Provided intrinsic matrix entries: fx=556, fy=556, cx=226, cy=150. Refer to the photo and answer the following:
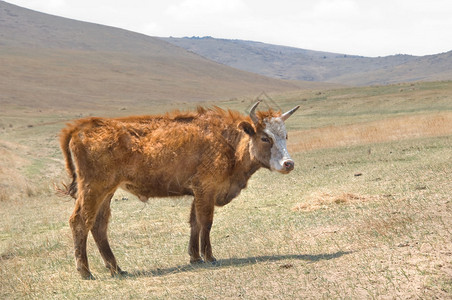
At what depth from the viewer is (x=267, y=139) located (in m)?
9.19

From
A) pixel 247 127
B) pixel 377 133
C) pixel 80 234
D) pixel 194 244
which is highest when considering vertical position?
pixel 247 127

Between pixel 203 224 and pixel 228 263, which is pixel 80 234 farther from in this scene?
pixel 228 263

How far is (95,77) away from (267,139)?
124 m

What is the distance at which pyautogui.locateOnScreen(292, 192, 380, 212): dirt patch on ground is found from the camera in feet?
39.3

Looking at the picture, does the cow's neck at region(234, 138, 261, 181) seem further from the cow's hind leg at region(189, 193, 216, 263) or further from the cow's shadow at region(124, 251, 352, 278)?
the cow's shadow at region(124, 251, 352, 278)

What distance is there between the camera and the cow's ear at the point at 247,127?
9.12m

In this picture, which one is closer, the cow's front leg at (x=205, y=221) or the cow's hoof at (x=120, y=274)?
the cow's hoof at (x=120, y=274)

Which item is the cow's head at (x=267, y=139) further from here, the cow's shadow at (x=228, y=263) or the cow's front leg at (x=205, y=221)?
the cow's shadow at (x=228, y=263)

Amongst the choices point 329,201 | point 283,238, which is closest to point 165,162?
point 283,238

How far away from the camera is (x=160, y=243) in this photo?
1077 cm

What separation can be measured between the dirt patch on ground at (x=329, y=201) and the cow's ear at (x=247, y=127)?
131 inches

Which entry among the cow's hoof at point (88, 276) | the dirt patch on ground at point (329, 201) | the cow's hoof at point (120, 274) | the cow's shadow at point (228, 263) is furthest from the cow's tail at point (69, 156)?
the dirt patch on ground at point (329, 201)

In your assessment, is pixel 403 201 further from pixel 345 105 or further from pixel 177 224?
pixel 345 105

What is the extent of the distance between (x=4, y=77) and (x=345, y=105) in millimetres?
74486
